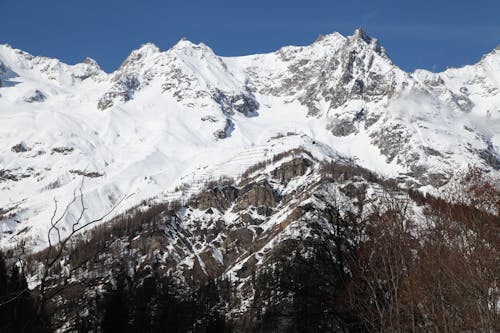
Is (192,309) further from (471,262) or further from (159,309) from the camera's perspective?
(471,262)

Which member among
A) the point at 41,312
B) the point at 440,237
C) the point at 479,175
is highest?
the point at 479,175

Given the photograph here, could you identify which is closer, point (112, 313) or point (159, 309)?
point (112, 313)

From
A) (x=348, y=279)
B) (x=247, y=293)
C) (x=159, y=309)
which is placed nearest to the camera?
(x=348, y=279)

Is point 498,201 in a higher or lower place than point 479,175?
lower

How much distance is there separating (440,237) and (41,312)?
2183cm

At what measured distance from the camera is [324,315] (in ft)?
74.4

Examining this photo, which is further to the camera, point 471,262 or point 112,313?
point 112,313

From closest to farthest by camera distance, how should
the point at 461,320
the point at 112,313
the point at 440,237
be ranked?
the point at 461,320, the point at 440,237, the point at 112,313

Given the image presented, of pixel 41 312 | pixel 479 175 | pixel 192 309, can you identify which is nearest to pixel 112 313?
pixel 192 309

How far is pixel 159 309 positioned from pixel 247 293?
10344cm

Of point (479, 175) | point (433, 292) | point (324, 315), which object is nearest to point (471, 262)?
point (433, 292)

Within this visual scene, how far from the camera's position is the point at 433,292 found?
19.6m

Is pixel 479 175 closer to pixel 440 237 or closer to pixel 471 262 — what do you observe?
pixel 440 237

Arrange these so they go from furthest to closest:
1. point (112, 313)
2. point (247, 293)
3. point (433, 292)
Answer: point (247, 293) < point (112, 313) < point (433, 292)
